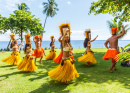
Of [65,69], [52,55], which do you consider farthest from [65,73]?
[52,55]

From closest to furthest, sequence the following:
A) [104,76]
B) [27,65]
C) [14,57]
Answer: [104,76]
[27,65]
[14,57]

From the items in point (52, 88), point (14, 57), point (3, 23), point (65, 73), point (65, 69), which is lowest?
point (52, 88)

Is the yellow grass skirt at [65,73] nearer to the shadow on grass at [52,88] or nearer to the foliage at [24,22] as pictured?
the shadow on grass at [52,88]

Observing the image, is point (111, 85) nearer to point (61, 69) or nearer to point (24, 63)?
point (61, 69)

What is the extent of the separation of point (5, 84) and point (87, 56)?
14.2ft

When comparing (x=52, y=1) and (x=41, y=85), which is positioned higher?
(x=52, y=1)

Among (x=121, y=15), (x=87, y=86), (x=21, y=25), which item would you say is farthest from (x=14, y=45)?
(x=21, y=25)

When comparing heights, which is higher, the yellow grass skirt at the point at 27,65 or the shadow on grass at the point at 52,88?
the yellow grass skirt at the point at 27,65

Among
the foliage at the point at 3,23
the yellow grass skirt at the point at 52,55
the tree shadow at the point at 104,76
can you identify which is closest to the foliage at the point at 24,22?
the foliage at the point at 3,23

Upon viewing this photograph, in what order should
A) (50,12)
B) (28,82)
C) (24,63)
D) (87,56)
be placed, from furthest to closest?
(50,12) → (87,56) → (24,63) → (28,82)

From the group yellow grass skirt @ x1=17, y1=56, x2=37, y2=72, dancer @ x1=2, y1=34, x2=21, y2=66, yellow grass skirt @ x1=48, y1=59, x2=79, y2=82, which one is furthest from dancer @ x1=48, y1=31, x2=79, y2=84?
dancer @ x1=2, y1=34, x2=21, y2=66

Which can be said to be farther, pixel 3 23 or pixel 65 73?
pixel 3 23

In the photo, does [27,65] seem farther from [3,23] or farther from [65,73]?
[3,23]

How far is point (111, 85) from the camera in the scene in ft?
13.0
